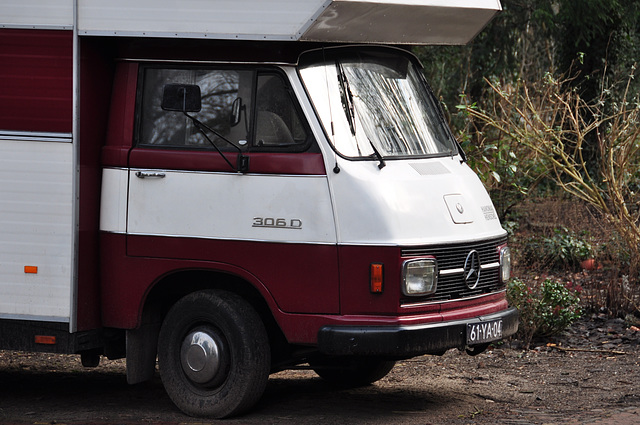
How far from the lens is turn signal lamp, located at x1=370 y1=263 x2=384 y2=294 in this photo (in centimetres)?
649

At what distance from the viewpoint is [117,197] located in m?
7.05

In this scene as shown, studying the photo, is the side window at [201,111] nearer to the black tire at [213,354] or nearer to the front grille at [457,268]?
the black tire at [213,354]

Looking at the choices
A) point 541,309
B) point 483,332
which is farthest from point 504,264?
point 541,309

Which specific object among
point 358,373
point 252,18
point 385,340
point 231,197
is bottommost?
point 358,373

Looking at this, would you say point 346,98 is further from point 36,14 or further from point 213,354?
point 36,14

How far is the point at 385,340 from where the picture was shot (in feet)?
21.2

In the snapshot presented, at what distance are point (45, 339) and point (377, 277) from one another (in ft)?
7.51

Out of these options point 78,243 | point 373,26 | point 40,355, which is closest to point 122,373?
point 40,355

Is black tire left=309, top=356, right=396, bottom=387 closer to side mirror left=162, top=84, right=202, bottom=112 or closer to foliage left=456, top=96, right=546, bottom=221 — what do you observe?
side mirror left=162, top=84, right=202, bottom=112

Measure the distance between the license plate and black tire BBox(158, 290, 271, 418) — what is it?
4.24 feet

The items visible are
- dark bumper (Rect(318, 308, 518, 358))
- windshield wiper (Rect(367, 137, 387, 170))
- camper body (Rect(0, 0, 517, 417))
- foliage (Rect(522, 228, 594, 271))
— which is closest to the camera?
dark bumper (Rect(318, 308, 518, 358))

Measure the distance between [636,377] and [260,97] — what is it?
3.86 m

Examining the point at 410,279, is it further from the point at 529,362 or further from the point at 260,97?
the point at 529,362

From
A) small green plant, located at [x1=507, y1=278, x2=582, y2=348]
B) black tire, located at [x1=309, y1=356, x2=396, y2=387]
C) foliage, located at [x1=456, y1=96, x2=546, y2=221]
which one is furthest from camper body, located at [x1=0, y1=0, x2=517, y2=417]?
foliage, located at [x1=456, y1=96, x2=546, y2=221]
